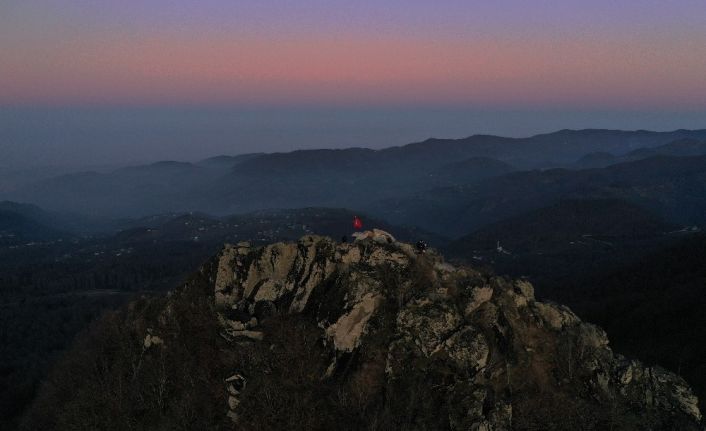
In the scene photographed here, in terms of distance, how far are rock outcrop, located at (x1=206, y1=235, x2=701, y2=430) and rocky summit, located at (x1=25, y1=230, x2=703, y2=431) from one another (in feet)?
0.45

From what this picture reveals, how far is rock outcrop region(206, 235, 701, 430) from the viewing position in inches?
1512

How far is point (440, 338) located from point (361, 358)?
300 inches

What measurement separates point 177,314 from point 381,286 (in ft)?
77.3

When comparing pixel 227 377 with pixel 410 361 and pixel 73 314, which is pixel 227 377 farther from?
pixel 73 314

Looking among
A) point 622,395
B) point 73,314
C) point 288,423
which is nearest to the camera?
point 288,423

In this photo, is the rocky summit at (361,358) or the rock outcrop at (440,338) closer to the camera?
the rocky summit at (361,358)

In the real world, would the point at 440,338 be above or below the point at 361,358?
above

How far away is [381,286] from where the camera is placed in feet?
148

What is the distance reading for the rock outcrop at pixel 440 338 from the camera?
3841 centimetres

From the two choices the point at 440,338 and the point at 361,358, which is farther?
the point at 440,338

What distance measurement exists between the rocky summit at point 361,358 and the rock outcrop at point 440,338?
138 millimetres

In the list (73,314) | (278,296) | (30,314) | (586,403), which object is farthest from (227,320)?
(30,314)

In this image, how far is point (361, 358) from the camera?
4047 centimetres

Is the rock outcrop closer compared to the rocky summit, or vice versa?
the rocky summit
